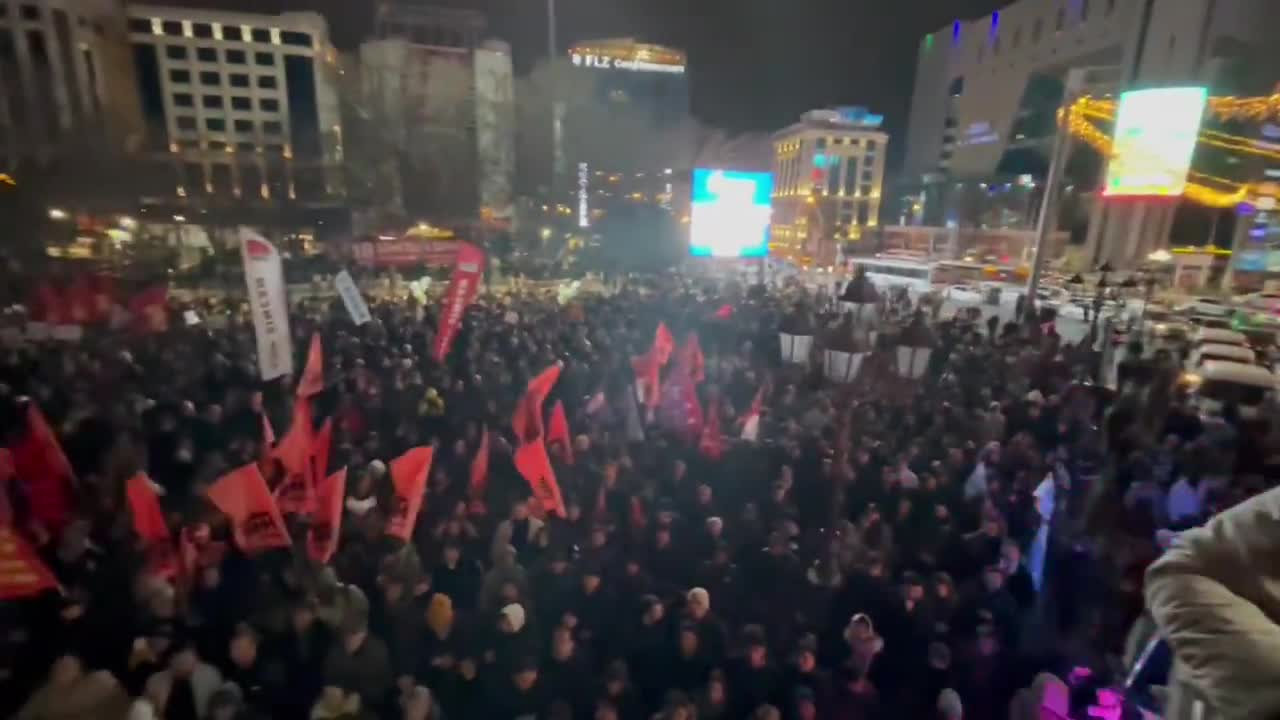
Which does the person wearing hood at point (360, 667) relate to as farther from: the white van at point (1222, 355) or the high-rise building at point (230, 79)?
the high-rise building at point (230, 79)

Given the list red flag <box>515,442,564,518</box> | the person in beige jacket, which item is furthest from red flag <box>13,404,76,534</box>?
the person in beige jacket

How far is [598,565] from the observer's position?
5410 millimetres

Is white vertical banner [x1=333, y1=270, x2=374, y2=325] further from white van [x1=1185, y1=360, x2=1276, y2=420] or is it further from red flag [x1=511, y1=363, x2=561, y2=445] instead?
white van [x1=1185, y1=360, x2=1276, y2=420]

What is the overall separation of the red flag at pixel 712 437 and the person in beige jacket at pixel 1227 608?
5896mm

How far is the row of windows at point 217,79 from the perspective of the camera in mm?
44688

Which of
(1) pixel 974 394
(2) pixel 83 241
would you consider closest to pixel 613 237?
→ (2) pixel 83 241

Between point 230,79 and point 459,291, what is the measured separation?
1846 inches

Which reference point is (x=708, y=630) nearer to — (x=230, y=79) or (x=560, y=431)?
(x=560, y=431)

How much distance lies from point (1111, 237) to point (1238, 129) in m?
9.06

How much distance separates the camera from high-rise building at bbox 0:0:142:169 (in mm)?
25406

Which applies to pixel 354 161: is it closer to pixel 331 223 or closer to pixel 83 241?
pixel 331 223

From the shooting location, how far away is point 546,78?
1527 inches

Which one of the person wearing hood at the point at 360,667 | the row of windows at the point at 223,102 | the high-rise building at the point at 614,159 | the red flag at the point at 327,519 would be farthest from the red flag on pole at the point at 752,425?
the row of windows at the point at 223,102

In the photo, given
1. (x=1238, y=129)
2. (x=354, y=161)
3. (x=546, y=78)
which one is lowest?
(x=354, y=161)
